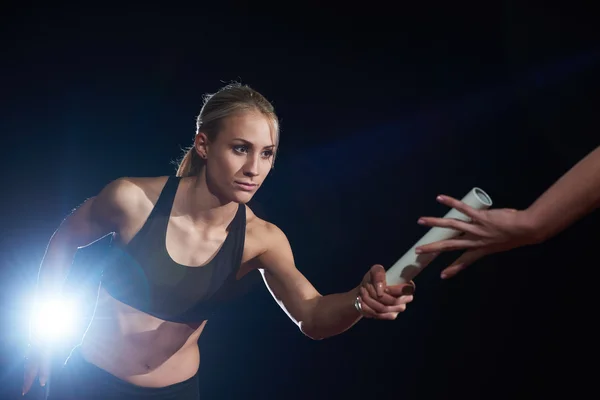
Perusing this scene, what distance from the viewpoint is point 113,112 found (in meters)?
2.42

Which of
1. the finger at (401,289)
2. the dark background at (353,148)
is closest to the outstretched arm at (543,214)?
the finger at (401,289)

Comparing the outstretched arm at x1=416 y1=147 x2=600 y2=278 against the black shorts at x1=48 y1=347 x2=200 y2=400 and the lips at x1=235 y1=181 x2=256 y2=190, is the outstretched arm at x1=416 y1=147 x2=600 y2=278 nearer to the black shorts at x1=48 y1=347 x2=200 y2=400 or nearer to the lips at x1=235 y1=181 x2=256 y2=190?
the lips at x1=235 y1=181 x2=256 y2=190

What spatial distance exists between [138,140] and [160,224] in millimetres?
952

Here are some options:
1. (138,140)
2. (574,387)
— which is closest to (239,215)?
(138,140)

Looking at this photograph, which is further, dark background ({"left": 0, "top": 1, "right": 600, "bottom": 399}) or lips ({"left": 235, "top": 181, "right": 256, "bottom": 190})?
dark background ({"left": 0, "top": 1, "right": 600, "bottom": 399})

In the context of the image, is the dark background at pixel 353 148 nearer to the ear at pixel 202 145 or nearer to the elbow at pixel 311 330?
the ear at pixel 202 145

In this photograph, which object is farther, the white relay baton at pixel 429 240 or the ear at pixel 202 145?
the ear at pixel 202 145

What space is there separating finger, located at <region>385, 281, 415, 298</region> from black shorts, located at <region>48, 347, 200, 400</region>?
0.74 m

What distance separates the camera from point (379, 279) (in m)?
1.32

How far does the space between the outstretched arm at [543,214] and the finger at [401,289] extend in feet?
0.74

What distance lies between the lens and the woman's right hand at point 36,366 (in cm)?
154

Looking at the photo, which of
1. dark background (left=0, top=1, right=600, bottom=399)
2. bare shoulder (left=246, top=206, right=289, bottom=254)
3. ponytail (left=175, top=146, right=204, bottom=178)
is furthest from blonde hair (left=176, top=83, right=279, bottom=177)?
dark background (left=0, top=1, right=600, bottom=399)

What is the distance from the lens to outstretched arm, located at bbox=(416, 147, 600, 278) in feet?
3.52

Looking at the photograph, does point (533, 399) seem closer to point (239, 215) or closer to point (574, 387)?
point (574, 387)
